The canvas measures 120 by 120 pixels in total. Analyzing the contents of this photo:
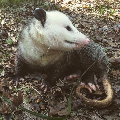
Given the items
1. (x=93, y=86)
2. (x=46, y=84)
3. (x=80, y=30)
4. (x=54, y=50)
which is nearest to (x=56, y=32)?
(x=54, y=50)

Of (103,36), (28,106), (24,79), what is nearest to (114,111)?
(28,106)

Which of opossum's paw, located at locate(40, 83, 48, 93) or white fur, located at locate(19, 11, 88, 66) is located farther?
opossum's paw, located at locate(40, 83, 48, 93)

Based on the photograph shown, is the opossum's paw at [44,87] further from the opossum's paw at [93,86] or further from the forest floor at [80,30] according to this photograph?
the opossum's paw at [93,86]

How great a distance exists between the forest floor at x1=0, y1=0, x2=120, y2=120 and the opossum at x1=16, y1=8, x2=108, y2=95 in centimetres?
21

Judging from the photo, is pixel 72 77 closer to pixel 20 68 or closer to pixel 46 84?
pixel 46 84

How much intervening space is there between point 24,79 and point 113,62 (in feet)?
4.61

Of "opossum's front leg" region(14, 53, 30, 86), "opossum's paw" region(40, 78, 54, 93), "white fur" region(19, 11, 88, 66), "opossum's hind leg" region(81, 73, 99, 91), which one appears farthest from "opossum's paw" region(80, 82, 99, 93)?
"opossum's front leg" region(14, 53, 30, 86)

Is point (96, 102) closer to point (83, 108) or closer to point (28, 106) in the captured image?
point (83, 108)

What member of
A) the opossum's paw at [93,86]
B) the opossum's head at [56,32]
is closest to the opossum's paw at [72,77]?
the opossum's paw at [93,86]

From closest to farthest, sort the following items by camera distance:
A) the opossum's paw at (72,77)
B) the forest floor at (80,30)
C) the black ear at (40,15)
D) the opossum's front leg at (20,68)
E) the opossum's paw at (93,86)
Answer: the black ear at (40,15)
the forest floor at (80,30)
the opossum's paw at (93,86)
the opossum's front leg at (20,68)
the opossum's paw at (72,77)

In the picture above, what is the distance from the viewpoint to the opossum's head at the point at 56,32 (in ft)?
5.77

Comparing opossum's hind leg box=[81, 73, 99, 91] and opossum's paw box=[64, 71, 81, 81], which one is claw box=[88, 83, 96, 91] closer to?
opossum's hind leg box=[81, 73, 99, 91]

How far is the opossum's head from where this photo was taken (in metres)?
1.76

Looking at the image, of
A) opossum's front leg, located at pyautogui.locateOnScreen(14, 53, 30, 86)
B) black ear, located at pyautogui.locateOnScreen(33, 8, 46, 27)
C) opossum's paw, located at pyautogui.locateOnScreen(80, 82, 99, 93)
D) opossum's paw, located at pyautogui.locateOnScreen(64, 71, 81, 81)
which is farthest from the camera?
opossum's paw, located at pyautogui.locateOnScreen(64, 71, 81, 81)
